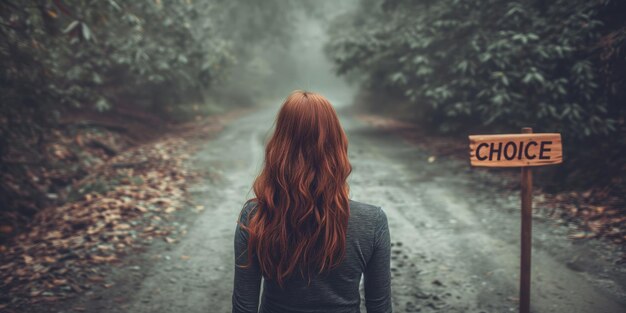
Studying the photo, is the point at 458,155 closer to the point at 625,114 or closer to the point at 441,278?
the point at 625,114

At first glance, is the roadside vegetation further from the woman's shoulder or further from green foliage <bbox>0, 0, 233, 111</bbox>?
green foliage <bbox>0, 0, 233, 111</bbox>

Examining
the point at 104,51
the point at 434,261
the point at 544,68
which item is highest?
the point at 104,51

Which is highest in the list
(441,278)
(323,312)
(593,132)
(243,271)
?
(593,132)

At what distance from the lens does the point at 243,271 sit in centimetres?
197

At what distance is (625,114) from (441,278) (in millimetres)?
4715

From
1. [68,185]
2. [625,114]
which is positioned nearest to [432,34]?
[625,114]

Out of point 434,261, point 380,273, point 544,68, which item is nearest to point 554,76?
point 544,68

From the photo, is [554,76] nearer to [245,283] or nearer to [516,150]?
[516,150]

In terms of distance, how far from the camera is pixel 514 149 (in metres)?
3.16

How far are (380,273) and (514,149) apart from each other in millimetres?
1742

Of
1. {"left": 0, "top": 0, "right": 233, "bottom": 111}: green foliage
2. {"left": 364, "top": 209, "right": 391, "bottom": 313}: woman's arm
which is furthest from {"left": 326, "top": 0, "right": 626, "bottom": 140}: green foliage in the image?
{"left": 0, "top": 0, "right": 233, "bottom": 111}: green foliage

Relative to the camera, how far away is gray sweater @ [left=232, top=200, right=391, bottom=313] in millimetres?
1905

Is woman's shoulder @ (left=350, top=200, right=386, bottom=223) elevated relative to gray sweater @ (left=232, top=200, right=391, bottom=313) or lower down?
elevated

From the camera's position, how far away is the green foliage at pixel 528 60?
7027mm
